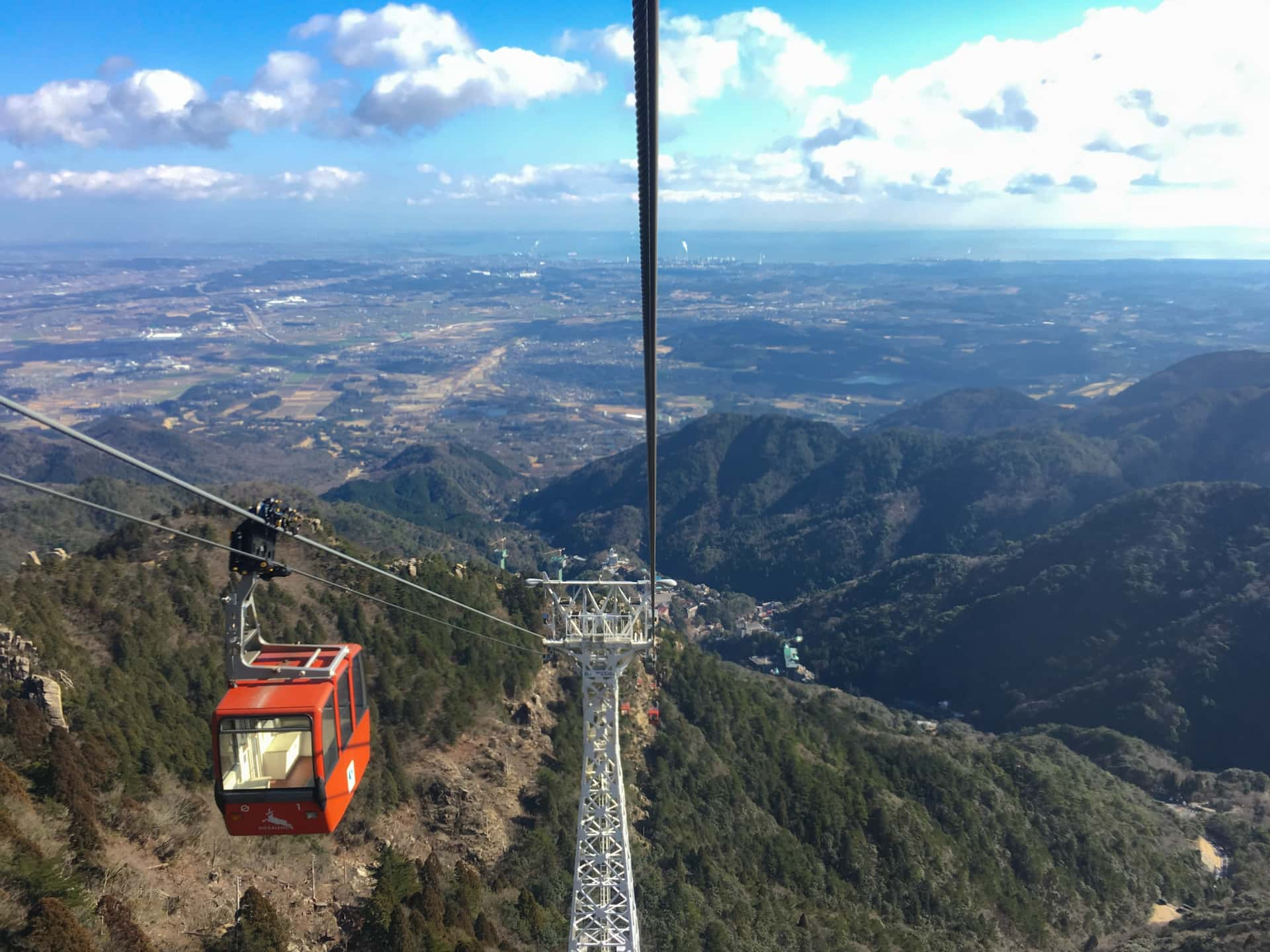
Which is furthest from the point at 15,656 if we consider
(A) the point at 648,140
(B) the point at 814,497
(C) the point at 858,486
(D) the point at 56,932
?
(C) the point at 858,486

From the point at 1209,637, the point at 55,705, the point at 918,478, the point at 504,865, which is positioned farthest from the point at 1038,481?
the point at 55,705

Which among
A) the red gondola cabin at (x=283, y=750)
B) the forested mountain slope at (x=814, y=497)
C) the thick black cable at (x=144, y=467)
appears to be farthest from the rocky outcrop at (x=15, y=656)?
the forested mountain slope at (x=814, y=497)

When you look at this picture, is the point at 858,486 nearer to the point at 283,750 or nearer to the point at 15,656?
the point at 15,656

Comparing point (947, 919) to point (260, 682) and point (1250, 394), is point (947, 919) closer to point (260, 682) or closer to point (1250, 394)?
point (260, 682)

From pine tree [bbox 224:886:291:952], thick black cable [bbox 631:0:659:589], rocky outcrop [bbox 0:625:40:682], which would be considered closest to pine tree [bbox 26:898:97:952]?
pine tree [bbox 224:886:291:952]

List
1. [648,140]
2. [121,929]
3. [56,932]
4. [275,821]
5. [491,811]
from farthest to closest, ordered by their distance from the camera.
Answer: [491,811]
[121,929]
[56,932]
[275,821]
[648,140]

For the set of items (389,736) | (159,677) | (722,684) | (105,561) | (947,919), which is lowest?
(947,919)

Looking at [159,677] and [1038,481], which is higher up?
[159,677]
